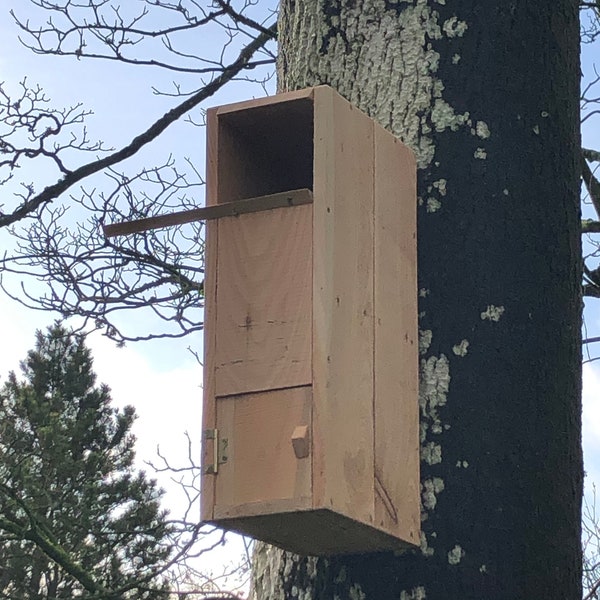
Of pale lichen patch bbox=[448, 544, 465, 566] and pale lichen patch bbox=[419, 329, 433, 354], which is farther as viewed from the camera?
pale lichen patch bbox=[419, 329, 433, 354]

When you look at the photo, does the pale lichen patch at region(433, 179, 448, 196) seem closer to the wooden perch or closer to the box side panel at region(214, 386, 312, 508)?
the wooden perch

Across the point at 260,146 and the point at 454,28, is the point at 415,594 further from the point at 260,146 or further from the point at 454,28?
the point at 454,28

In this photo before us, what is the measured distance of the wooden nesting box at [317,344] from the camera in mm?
1585

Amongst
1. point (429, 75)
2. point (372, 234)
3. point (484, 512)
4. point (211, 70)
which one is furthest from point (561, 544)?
point (211, 70)

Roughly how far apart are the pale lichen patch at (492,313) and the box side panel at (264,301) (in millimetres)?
265

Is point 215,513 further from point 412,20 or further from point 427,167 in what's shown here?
point 412,20

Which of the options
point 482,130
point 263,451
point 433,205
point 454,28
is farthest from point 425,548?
point 454,28

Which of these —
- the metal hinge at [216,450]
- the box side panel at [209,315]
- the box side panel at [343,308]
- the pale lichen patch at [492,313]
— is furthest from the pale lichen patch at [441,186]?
the metal hinge at [216,450]

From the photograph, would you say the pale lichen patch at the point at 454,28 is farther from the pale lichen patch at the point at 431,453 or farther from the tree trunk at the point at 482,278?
the pale lichen patch at the point at 431,453

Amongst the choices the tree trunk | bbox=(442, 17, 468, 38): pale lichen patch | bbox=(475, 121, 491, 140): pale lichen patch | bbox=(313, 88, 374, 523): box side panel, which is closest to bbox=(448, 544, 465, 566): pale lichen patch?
the tree trunk

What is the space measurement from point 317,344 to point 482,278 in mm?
292

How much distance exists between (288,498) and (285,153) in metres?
0.69

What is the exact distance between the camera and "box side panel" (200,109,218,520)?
165cm

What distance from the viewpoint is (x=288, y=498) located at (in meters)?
1.55
